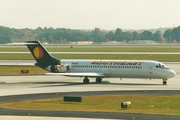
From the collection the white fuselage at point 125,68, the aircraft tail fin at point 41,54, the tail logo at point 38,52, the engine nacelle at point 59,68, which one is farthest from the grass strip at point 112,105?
the tail logo at point 38,52

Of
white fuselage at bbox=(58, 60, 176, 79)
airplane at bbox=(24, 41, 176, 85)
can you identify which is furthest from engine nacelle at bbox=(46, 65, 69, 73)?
white fuselage at bbox=(58, 60, 176, 79)

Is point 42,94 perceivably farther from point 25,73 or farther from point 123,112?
point 25,73

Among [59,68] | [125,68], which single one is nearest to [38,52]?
[59,68]

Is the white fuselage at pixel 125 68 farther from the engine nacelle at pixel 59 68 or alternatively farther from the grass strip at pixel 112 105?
the grass strip at pixel 112 105

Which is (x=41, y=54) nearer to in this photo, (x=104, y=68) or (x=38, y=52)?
(x=38, y=52)

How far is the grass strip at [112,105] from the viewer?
32812mm

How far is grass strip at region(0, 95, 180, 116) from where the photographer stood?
108 ft

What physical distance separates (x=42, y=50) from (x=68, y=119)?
1296 inches

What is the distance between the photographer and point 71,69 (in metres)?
58.5

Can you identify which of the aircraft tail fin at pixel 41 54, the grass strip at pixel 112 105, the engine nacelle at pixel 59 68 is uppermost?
the aircraft tail fin at pixel 41 54

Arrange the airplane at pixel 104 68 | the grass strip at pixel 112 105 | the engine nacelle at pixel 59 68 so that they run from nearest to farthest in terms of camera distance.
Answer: the grass strip at pixel 112 105 → the airplane at pixel 104 68 → the engine nacelle at pixel 59 68

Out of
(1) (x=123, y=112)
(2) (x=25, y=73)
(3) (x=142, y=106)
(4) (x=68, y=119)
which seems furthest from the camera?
(2) (x=25, y=73)

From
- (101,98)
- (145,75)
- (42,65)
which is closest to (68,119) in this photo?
(101,98)

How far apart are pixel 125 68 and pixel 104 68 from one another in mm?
3439
